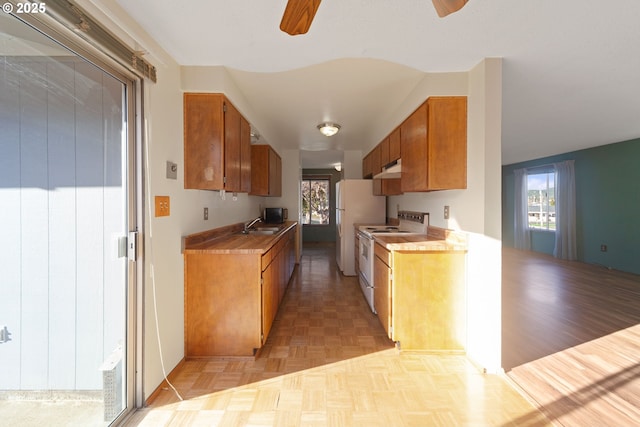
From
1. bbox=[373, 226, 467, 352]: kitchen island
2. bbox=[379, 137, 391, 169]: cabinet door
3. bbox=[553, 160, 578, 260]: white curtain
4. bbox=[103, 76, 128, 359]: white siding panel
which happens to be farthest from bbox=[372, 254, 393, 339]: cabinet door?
bbox=[553, 160, 578, 260]: white curtain

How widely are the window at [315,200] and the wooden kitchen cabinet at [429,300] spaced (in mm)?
6376

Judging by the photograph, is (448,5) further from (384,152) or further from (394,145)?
(384,152)

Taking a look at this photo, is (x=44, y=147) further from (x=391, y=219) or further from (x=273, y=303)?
(x=391, y=219)

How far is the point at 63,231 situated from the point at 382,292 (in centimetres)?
237

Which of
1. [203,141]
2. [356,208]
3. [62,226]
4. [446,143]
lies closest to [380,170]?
[356,208]

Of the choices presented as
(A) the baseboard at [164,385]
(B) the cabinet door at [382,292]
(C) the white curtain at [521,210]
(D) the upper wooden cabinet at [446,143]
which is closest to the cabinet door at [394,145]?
(D) the upper wooden cabinet at [446,143]

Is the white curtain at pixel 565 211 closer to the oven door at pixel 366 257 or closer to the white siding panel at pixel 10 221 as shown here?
the oven door at pixel 366 257

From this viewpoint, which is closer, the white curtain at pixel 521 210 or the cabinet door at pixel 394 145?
the cabinet door at pixel 394 145

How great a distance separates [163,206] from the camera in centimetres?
185

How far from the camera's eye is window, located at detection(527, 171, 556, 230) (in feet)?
21.4

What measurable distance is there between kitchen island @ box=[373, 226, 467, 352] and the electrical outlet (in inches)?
69.0

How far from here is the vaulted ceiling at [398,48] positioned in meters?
1.51

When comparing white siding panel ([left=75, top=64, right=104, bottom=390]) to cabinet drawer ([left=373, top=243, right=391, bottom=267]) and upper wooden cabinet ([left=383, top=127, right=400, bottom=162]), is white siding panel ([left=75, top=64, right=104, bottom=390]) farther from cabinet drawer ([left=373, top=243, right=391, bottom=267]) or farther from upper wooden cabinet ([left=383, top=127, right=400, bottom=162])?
upper wooden cabinet ([left=383, top=127, right=400, bottom=162])

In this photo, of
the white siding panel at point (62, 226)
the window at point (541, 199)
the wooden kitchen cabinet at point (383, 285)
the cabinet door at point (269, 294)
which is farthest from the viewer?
the window at point (541, 199)
